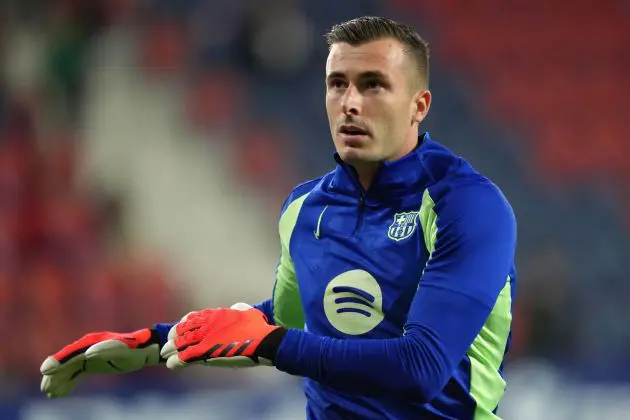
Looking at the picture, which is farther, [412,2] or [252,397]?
[412,2]

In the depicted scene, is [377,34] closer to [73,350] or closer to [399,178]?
[399,178]

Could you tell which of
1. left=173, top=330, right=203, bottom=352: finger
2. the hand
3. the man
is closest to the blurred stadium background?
the hand

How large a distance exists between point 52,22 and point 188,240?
2.09 m

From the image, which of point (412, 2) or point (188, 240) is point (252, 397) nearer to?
point (188, 240)

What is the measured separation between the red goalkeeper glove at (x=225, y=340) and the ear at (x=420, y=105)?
2.36 feet

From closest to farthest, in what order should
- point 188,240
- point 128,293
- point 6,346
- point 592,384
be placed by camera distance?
point 592,384 < point 6,346 < point 128,293 < point 188,240

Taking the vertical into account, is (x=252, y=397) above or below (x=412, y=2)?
below

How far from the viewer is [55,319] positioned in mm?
7074

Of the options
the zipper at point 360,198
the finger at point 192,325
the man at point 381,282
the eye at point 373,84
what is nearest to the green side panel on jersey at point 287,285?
the man at point 381,282

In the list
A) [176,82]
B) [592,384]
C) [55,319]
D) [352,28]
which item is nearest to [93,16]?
[176,82]

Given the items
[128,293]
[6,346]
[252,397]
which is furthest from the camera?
[128,293]

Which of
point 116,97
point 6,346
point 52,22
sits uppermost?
point 52,22

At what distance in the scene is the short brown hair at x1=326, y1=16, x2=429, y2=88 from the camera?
2.65 metres

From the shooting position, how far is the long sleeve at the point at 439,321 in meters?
2.30
